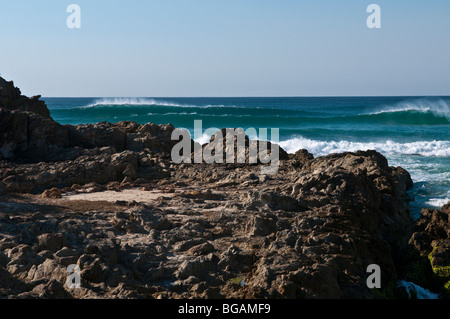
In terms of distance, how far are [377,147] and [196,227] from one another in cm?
2114

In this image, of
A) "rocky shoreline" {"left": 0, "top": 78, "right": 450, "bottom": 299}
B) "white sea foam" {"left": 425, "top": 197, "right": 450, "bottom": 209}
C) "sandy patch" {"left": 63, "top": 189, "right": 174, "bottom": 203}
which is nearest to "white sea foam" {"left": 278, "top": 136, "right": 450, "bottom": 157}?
"white sea foam" {"left": 425, "top": 197, "right": 450, "bottom": 209}

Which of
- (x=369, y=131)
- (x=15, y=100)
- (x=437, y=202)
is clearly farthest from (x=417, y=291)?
(x=369, y=131)

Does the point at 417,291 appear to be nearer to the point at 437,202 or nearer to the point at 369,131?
the point at 437,202

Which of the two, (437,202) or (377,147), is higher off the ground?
(377,147)

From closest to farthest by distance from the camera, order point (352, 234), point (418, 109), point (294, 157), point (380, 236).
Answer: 1. point (352, 234)
2. point (380, 236)
3. point (294, 157)
4. point (418, 109)

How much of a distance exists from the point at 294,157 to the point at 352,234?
705cm

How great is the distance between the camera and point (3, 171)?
1266cm

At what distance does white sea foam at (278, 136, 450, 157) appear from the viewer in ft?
87.2

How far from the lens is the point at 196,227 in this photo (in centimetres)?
880

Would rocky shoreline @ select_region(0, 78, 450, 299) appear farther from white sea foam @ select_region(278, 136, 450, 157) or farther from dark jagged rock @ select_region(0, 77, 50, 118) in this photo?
white sea foam @ select_region(278, 136, 450, 157)

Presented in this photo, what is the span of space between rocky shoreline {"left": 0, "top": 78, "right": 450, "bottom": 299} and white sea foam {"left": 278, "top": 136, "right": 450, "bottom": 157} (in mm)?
12516

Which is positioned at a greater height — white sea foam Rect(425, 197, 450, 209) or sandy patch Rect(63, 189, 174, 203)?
sandy patch Rect(63, 189, 174, 203)

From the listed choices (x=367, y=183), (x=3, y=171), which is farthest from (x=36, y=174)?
(x=367, y=183)
